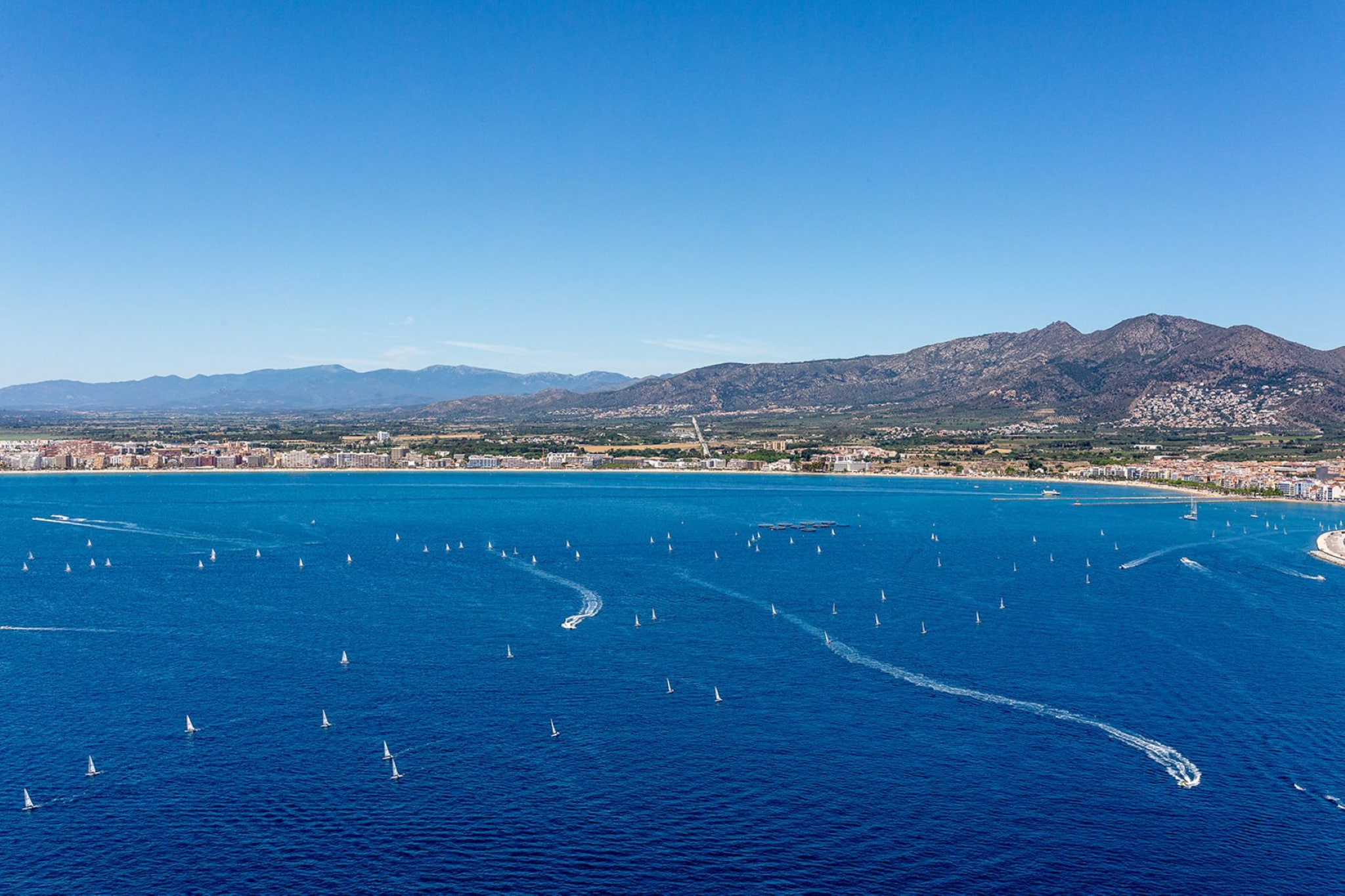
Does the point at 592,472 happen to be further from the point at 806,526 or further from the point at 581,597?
the point at 581,597

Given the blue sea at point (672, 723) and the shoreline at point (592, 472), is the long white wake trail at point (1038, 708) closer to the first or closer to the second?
the blue sea at point (672, 723)

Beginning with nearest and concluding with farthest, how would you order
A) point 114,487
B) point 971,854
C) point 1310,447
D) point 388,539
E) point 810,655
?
point 971,854 < point 810,655 < point 388,539 < point 114,487 < point 1310,447

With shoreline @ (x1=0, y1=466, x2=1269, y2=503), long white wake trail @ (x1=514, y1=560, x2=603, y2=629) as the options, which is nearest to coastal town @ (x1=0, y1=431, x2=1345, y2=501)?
shoreline @ (x1=0, y1=466, x2=1269, y2=503)

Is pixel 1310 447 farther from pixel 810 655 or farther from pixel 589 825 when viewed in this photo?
pixel 589 825

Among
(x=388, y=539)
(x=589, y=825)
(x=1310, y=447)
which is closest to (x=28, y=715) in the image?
(x=589, y=825)

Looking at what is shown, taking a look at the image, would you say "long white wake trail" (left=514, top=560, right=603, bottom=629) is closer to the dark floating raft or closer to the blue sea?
the blue sea

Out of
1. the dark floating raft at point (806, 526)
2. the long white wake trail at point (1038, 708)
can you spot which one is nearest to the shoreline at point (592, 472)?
the dark floating raft at point (806, 526)
